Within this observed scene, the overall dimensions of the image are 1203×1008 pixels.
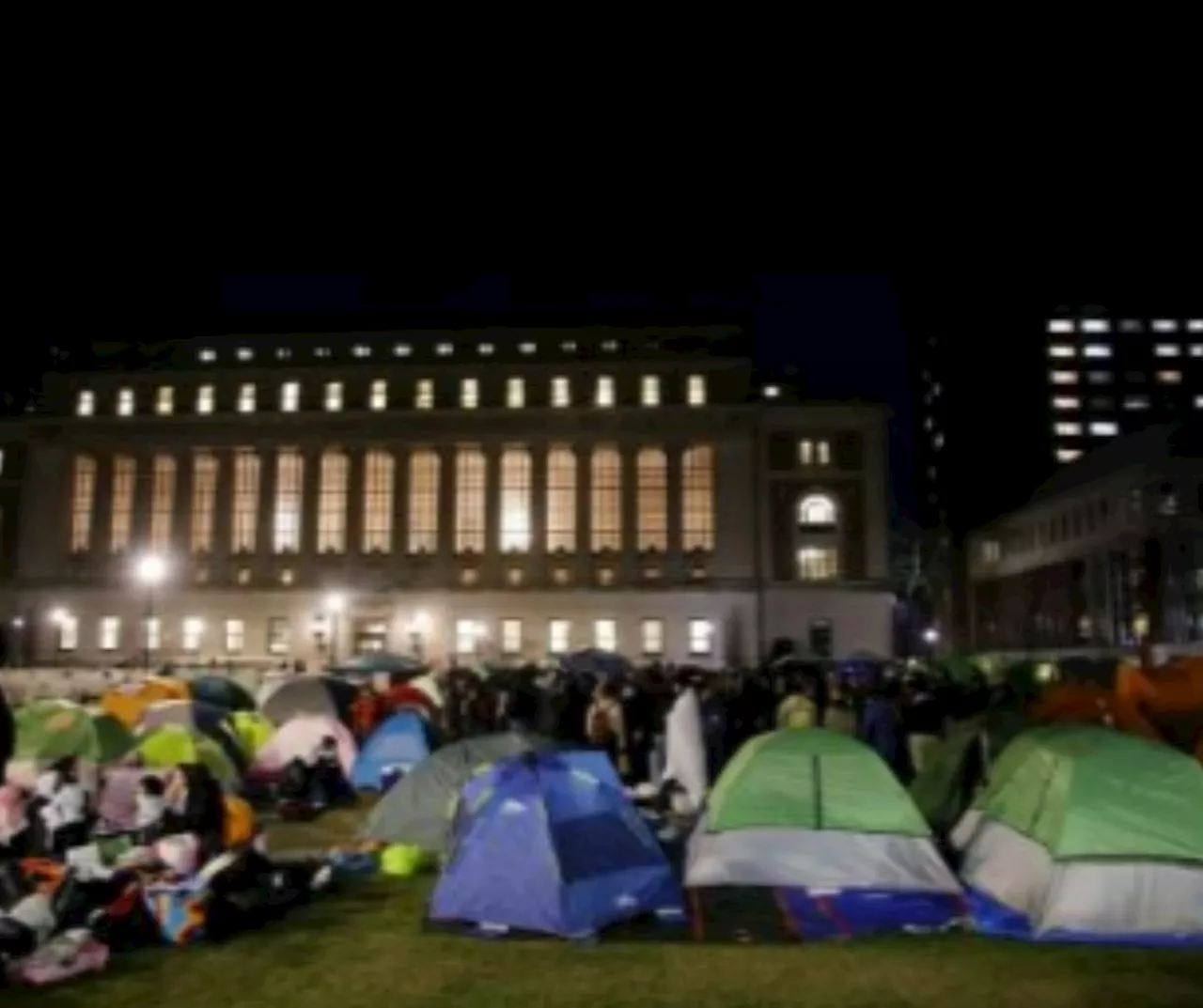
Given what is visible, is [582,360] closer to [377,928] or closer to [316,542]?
[316,542]

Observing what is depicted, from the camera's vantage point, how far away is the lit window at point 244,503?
70.1 meters

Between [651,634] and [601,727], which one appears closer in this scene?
[601,727]

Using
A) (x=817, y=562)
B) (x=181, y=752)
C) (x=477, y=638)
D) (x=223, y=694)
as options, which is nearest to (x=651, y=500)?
(x=817, y=562)

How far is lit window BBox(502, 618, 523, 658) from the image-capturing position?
6675cm

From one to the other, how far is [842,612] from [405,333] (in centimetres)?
3146

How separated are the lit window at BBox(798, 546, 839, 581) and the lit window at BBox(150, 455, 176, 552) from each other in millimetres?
37486

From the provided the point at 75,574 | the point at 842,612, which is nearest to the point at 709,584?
the point at 842,612

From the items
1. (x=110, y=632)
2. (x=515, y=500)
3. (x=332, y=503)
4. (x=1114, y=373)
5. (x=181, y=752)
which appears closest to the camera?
(x=181, y=752)

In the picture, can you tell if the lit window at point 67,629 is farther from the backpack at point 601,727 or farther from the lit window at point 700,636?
the backpack at point 601,727

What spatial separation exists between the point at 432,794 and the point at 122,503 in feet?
209

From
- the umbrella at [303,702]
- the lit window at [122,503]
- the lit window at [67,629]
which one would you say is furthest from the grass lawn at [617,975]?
the lit window at [67,629]

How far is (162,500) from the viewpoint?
70.7 m

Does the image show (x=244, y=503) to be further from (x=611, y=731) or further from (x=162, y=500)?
(x=611, y=731)

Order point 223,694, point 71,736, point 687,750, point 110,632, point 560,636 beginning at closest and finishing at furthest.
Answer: point 687,750, point 71,736, point 223,694, point 560,636, point 110,632
